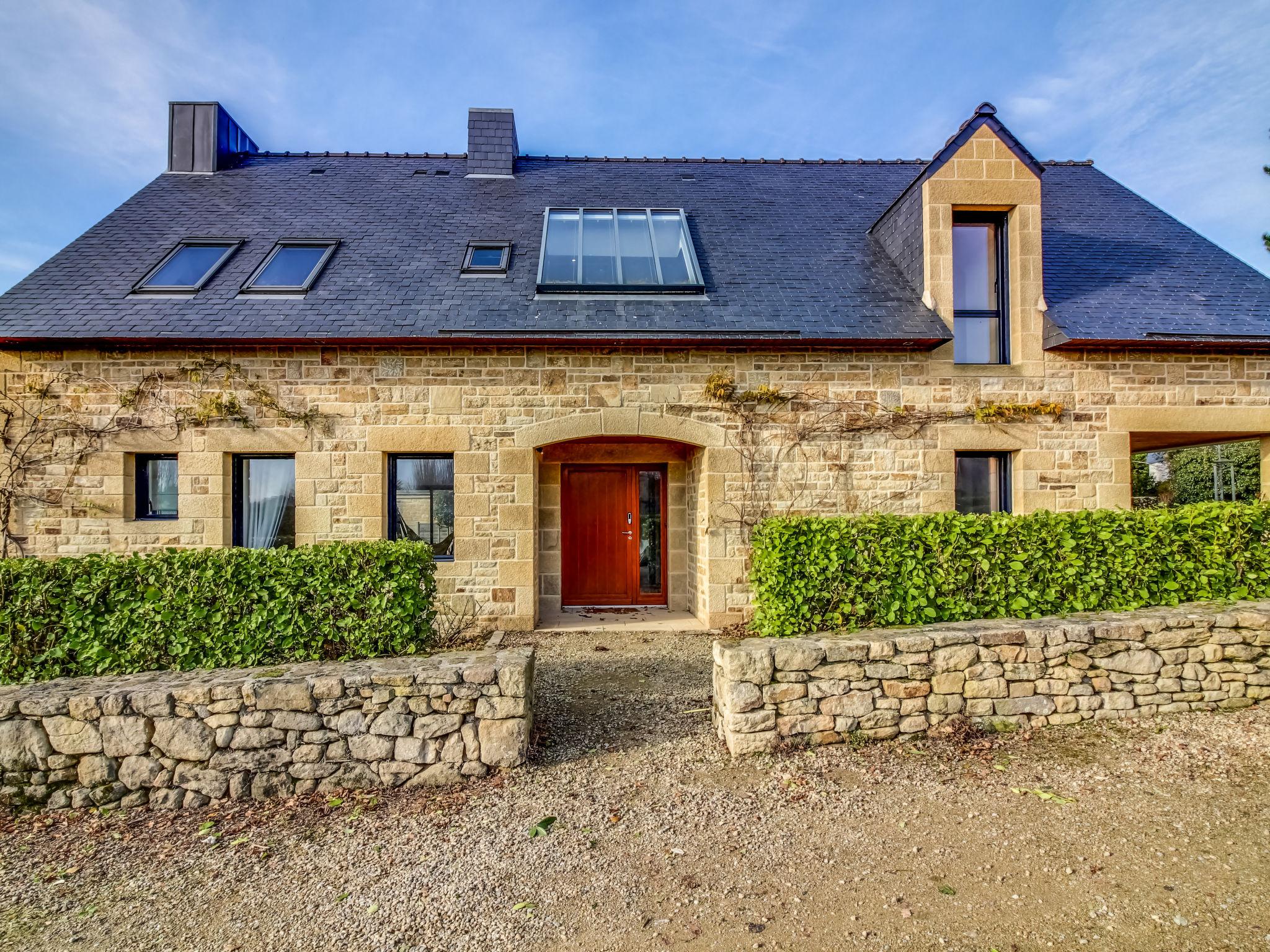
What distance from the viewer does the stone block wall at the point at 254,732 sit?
12.5 ft

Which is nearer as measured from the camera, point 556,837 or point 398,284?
point 556,837

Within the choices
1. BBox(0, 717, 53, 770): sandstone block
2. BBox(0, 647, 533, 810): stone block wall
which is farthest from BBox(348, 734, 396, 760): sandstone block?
BBox(0, 717, 53, 770): sandstone block

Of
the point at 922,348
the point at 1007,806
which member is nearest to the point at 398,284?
the point at 922,348

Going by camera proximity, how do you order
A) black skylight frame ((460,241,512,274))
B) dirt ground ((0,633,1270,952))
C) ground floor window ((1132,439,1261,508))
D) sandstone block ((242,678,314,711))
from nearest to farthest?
dirt ground ((0,633,1270,952)), sandstone block ((242,678,314,711)), black skylight frame ((460,241,512,274)), ground floor window ((1132,439,1261,508))

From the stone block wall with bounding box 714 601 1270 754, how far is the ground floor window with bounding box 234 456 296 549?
6140mm

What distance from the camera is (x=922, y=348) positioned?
8109 millimetres

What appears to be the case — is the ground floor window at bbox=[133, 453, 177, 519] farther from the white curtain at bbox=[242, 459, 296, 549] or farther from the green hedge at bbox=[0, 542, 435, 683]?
the green hedge at bbox=[0, 542, 435, 683]

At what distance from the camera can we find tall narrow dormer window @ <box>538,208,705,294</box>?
858 cm

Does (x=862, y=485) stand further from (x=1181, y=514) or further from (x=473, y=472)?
(x=473, y=472)

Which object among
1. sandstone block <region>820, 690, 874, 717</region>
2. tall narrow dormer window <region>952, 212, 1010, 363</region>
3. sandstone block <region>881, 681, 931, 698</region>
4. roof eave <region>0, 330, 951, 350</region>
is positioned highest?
tall narrow dormer window <region>952, 212, 1010, 363</region>

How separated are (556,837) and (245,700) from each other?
2081mm

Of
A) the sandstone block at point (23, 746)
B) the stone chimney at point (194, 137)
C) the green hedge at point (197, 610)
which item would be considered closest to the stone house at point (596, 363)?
the stone chimney at point (194, 137)

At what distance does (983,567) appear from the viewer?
488 centimetres

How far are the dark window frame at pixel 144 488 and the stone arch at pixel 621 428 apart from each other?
14.3 feet
